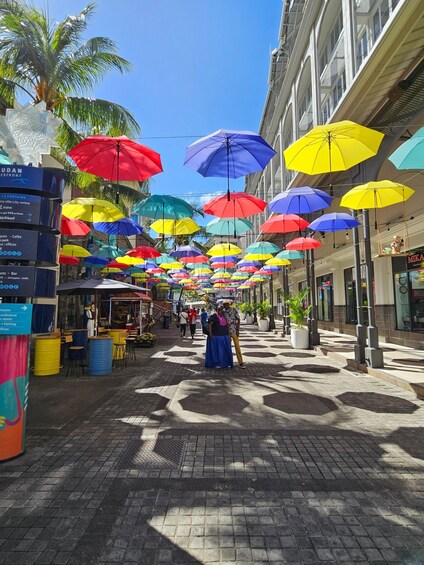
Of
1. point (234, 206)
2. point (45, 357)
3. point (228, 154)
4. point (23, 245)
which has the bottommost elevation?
point (45, 357)

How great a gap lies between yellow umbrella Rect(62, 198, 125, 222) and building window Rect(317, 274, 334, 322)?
15264 mm

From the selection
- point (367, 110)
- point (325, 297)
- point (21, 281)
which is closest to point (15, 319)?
point (21, 281)

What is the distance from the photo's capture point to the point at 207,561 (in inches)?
98.2

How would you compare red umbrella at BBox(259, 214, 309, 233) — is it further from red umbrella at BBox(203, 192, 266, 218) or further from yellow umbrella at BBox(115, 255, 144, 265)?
yellow umbrella at BBox(115, 255, 144, 265)

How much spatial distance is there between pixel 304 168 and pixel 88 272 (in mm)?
14415

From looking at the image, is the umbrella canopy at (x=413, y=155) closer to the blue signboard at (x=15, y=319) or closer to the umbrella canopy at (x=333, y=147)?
the umbrella canopy at (x=333, y=147)

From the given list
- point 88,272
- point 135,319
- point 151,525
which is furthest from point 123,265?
point 151,525

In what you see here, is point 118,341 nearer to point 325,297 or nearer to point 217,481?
point 217,481

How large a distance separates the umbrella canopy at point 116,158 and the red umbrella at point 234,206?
253 centimetres

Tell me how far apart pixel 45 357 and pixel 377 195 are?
10.1 metres

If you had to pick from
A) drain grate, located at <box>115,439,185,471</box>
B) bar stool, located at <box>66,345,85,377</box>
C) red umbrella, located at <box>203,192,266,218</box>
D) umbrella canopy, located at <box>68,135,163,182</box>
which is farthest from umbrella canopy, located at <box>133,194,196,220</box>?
drain grate, located at <box>115,439,185,471</box>

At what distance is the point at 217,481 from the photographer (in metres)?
3.64

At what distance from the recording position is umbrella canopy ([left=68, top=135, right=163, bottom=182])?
7.77 m

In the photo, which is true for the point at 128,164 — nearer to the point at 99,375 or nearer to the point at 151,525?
the point at 99,375
